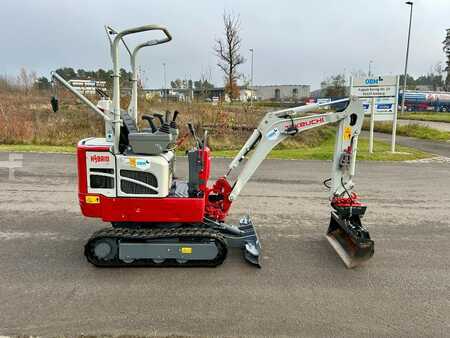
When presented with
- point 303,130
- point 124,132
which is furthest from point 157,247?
point 303,130

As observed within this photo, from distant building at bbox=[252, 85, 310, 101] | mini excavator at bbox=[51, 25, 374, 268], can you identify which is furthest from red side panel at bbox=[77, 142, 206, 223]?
distant building at bbox=[252, 85, 310, 101]

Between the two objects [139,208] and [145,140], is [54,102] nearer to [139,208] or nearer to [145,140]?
[145,140]

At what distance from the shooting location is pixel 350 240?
5055 mm

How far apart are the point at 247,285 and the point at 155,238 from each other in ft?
4.30

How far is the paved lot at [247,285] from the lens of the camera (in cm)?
349

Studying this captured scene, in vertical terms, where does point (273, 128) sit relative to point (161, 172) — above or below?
above

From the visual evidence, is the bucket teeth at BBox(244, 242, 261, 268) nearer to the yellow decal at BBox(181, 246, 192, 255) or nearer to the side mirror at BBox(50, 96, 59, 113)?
the yellow decal at BBox(181, 246, 192, 255)

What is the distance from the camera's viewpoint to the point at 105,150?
174 inches

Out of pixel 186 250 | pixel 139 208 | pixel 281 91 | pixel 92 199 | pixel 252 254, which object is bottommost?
pixel 252 254

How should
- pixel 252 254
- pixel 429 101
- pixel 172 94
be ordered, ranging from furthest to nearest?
pixel 429 101 < pixel 172 94 < pixel 252 254

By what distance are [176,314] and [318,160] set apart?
10930 millimetres

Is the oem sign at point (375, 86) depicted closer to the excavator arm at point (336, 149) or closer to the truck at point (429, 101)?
the excavator arm at point (336, 149)

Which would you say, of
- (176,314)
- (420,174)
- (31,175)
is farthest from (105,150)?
(420,174)

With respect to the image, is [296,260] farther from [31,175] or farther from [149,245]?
[31,175]
